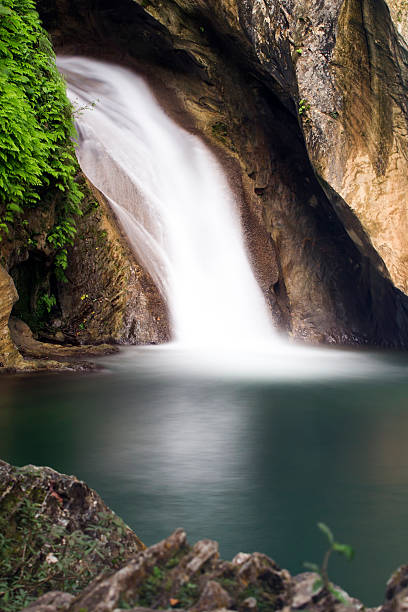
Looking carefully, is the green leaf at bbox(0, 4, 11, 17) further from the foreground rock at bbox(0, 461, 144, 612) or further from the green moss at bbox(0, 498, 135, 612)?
the green moss at bbox(0, 498, 135, 612)

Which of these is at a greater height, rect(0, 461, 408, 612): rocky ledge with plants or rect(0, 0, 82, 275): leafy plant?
rect(0, 0, 82, 275): leafy plant

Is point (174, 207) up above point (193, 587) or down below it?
above

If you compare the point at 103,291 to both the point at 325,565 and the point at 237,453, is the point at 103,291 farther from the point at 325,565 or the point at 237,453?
the point at 325,565

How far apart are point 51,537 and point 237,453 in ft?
8.48

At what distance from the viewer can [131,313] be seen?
11.4 metres

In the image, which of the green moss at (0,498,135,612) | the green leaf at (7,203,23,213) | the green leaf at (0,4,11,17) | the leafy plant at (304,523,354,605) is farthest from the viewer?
the green leaf at (7,203,23,213)

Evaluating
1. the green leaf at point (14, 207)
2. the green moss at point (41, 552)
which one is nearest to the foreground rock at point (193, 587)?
the green moss at point (41, 552)

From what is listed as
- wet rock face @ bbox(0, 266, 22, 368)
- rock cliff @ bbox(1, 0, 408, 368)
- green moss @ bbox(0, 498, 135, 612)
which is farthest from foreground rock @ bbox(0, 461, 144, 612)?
rock cliff @ bbox(1, 0, 408, 368)

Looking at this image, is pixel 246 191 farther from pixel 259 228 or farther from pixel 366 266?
pixel 366 266

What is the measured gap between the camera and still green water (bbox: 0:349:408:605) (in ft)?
11.3

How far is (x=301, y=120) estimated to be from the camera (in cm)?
1164

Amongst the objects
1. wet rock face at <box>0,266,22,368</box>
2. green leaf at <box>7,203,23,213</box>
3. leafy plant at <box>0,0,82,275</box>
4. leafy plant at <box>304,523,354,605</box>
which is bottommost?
leafy plant at <box>304,523,354,605</box>

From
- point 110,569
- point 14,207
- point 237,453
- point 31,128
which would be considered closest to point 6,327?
point 14,207

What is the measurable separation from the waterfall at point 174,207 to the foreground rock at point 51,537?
8.96 metres
